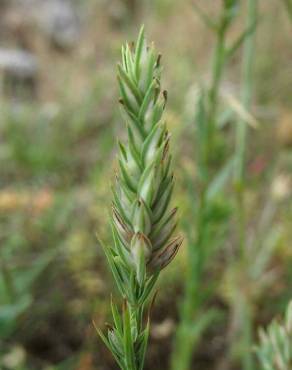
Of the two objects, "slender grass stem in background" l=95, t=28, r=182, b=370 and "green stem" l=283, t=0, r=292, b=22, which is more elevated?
"green stem" l=283, t=0, r=292, b=22

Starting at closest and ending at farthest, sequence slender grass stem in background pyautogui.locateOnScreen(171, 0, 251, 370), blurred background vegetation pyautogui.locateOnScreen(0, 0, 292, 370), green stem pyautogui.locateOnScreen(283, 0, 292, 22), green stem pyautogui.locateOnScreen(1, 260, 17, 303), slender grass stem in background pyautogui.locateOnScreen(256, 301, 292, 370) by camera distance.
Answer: slender grass stem in background pyautogui.locateOnScreen(256, 301, 292, 370)
slender grass stem in background pyautogui.locateOnScreen(171, 0, 251, 370)
green stem pyautogui.locateOnScreen(283, 0, 292, 22)
green stem pyautogui.locateOnScreen(1, 260, 17, 303)
blurred background vegetation pyautogui.locateOnScreen(0, 0, 292, 370)

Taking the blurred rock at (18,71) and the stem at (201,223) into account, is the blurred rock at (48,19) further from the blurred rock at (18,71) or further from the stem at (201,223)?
the stem at (201,223)

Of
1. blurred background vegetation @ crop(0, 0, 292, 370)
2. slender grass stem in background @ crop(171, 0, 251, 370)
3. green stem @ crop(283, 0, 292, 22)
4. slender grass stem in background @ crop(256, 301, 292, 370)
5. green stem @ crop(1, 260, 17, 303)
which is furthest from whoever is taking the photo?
blurred background vegetation @ crop(0, 0, 292, 370)

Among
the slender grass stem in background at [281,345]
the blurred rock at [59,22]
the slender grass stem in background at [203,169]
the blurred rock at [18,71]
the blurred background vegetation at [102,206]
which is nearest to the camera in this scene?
the slender grass stem in background at [281,345]

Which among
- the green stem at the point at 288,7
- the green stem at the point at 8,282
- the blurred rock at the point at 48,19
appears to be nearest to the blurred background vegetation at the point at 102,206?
the green stem at the point at 8,282

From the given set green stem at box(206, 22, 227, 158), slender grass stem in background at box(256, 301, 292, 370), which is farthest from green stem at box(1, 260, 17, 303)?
slender grass stem in background at box(256, 301, 292, 370)

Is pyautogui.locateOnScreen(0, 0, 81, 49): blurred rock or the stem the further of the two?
pyautogui.locateOnScreen(0, 0, 81, 49): blurred rock

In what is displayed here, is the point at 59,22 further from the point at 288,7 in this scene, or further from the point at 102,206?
the point at 288,7

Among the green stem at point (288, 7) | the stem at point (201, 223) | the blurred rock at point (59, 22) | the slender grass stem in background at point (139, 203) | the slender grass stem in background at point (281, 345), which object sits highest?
the blurred rock at point (59, 22)

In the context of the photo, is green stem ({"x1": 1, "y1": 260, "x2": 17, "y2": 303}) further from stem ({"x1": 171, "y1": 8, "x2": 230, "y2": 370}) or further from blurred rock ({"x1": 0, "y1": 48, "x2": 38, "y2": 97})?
blurred rock ({"x1": 0, "y1": 48, "x2": 38, "y2": 97})
